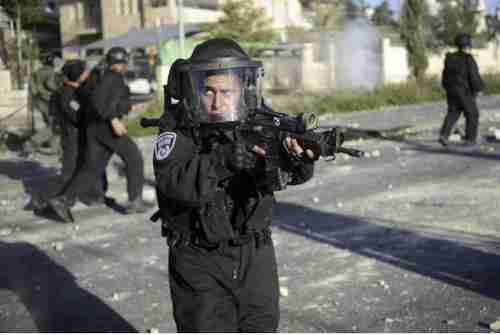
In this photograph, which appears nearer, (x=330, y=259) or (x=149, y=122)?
(x=149, y=122)

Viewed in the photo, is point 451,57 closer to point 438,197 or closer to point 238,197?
point 438,197

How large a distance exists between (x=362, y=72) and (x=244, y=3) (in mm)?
6047

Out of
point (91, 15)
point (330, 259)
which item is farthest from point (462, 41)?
point (91, 15)

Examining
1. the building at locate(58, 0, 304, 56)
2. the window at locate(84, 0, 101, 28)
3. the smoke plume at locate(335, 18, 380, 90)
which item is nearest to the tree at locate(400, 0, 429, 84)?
the smoke plume at locate(335, 18, 380, 90)

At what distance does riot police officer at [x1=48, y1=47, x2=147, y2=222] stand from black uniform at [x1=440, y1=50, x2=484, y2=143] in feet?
18.4

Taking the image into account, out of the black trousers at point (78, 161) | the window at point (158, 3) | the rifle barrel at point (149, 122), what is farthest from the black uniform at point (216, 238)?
the window at point (158, 3)

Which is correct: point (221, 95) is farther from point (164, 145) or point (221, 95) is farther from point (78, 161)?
point (78, 161)

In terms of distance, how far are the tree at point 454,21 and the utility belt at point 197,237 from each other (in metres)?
43.4

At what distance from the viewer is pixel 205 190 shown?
2.50 meters

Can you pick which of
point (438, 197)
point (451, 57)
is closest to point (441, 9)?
point (451, 57)

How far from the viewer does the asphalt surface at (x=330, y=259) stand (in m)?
4.34

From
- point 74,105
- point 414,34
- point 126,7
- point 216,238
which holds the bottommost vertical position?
point 216,238

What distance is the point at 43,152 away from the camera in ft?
41.0

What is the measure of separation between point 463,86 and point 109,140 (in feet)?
19.5
